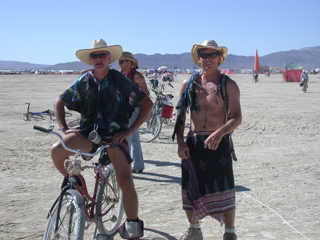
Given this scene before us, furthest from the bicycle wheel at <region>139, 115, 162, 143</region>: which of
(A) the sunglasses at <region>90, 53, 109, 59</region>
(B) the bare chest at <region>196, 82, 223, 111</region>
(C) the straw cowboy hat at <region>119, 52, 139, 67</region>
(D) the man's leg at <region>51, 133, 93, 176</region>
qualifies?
(D) the man's leg at <region>51, 133, 93, 176</region>

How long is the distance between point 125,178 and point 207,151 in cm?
79

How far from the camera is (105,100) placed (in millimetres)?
3533

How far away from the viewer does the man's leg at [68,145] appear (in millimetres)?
3279

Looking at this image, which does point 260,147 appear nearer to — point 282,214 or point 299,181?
Answer: point 299,181

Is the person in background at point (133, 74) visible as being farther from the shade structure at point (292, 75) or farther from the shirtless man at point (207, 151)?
the shade structure at point (292, 75)

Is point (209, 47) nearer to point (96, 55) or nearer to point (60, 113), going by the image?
point (96, 55)

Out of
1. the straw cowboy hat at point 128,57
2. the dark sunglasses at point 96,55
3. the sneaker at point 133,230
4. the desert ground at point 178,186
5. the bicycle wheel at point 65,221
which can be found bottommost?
the desert ground at point 178,186

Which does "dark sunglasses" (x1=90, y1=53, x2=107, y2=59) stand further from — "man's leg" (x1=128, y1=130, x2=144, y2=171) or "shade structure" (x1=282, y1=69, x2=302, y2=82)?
"shade structure" (x1=282, y1=69, x2=302, y2=82)

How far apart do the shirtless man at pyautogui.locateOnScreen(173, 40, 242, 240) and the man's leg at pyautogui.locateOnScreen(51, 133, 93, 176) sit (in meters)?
0.88

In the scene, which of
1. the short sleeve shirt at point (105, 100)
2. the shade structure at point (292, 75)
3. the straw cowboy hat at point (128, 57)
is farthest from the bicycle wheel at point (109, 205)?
the shade structure at point (292, 75)

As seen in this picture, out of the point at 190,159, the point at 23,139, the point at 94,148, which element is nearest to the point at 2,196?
the point at 94,148

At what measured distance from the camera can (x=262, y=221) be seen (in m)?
4.37

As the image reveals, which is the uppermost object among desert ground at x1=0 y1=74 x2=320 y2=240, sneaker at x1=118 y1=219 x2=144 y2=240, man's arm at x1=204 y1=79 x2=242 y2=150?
man's arm at x1=204 y1=79 x2=242 y2=150

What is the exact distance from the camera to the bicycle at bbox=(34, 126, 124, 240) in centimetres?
305
